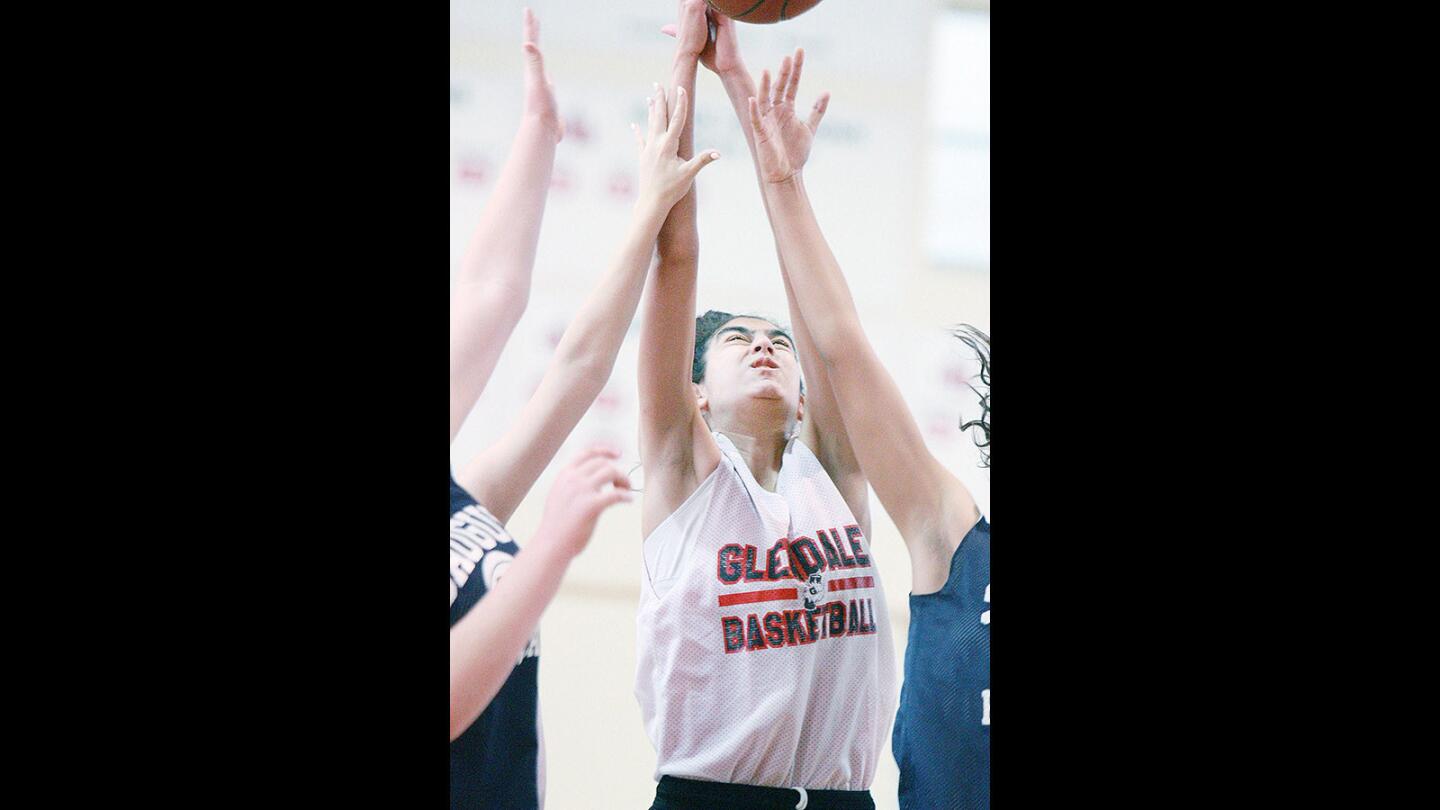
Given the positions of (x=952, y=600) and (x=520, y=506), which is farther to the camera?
(x=952, y=600)

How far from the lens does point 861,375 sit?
8.52 ft

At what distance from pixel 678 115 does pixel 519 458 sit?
690mm

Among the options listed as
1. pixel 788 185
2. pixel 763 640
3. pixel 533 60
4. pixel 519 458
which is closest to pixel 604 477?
pixel 519 458

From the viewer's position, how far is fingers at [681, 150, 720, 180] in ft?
8.31

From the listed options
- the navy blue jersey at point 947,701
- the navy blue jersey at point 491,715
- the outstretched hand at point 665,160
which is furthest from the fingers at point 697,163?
the navy blue jersey at point 947,701

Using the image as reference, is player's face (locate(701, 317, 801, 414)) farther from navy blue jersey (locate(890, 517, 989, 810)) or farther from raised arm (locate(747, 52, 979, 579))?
navy blue jersey (locate(890, 517, 989, 810))

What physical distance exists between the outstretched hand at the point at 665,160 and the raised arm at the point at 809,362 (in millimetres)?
96

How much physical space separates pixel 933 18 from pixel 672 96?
545 mm

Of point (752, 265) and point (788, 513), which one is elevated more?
point (752, 265)

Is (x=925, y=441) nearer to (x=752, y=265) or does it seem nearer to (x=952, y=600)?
(x=952, y=600)

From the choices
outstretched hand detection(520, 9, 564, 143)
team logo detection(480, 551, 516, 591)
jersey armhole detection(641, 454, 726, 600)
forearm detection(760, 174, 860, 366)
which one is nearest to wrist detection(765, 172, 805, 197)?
forearm detection(760, 174, 860, 366)

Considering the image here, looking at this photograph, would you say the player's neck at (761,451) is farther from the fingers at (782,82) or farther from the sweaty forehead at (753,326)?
the fingers at (782,82)

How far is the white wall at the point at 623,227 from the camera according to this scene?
8.06ft
